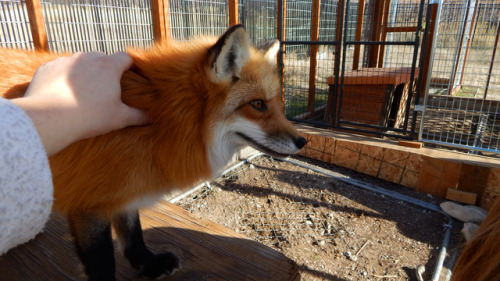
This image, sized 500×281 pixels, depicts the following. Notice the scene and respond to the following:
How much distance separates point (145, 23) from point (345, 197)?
3.59m

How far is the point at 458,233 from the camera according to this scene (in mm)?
2783

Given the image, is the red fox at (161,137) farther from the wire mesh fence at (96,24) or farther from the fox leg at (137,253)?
the wire mesh fence at (96,24)

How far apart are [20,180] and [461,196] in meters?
3.81

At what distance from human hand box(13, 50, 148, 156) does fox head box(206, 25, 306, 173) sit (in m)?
0.41

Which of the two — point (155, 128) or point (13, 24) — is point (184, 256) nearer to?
point (155, 128)

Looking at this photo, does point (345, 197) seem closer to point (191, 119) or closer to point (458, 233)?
point (458, 233)

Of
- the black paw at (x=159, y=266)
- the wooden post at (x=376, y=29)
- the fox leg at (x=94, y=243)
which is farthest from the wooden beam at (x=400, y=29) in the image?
the fox leg at (x=94, y=243)

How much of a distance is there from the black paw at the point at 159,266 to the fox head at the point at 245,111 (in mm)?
563

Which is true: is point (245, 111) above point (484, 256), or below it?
above

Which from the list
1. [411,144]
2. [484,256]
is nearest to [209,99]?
[484,256]

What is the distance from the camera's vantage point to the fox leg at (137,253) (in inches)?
61.1

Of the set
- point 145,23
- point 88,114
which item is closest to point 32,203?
point 88,114

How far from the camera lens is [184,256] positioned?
1.68 meters

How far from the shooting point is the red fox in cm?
120
